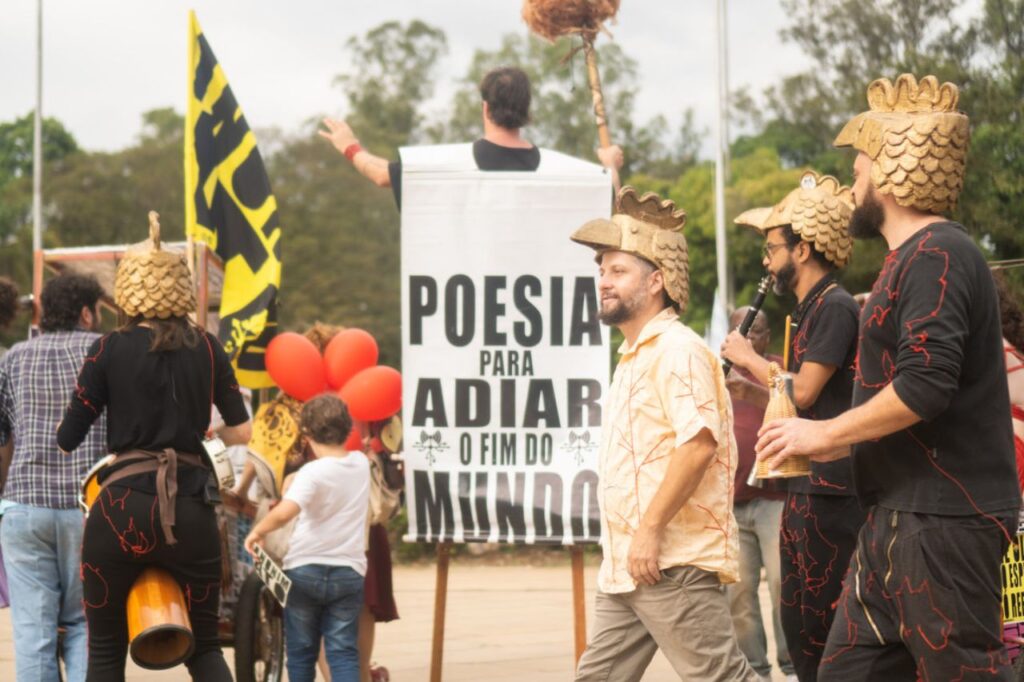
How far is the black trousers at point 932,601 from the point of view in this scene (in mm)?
3725

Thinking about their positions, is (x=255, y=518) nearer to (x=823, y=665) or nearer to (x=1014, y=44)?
(x=823, y=665)

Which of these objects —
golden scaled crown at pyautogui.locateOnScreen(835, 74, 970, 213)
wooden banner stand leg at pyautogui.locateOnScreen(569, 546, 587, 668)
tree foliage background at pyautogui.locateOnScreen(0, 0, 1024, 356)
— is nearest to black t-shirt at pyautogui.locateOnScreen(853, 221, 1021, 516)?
golden scaled crown at pyautogui.locateOnScreen(835, 74, 970, 213)

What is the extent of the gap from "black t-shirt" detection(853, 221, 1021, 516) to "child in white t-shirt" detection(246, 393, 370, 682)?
136 inches

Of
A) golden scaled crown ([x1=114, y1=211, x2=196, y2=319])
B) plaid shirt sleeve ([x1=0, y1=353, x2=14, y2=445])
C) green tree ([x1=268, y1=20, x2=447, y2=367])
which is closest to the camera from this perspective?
golden scaled crown ([x1=114, y1=211, x2=196, y2=319])

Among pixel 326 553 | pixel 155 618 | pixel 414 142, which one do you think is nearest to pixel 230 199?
pixel 326 553

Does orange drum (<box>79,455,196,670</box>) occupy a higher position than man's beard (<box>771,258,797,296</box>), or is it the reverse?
man's beard (<box>771,258,797,296</box>)

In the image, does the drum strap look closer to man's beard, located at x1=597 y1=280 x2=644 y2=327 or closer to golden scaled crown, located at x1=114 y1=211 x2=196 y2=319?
golden scaled crown, located at x1=114 y1=211 x2=196 y2=319

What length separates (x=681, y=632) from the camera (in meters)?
4.83

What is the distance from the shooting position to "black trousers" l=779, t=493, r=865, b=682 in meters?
5.23

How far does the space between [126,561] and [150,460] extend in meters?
0.39

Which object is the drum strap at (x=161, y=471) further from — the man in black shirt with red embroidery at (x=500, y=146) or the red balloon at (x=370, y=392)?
the red balloon at (x=370, y=392)

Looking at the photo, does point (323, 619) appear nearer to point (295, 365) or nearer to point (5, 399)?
point (295, 365)

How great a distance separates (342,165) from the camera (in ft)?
165

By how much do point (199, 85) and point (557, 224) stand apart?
2.22 meters
